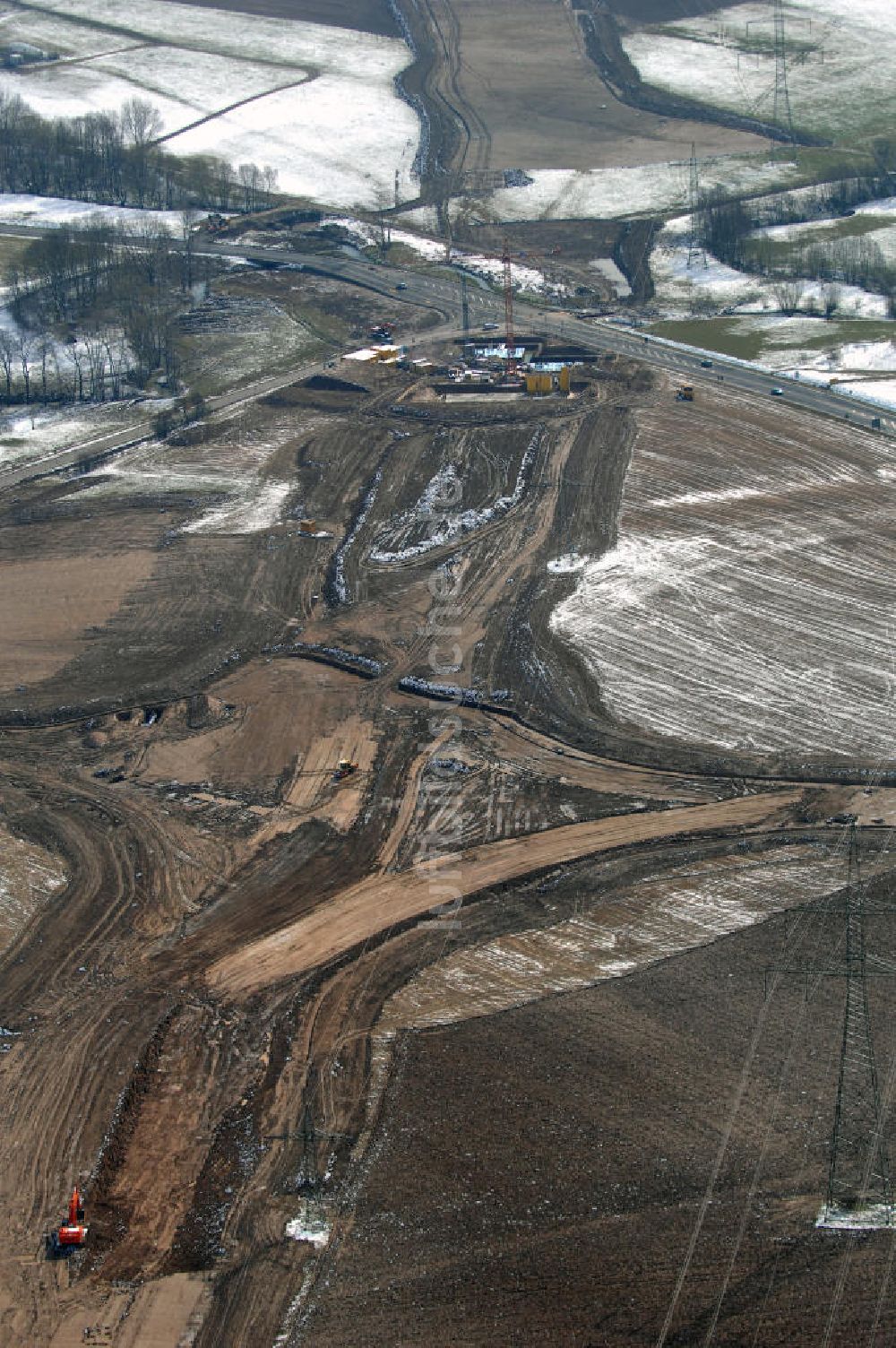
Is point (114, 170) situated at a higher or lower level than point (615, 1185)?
higher

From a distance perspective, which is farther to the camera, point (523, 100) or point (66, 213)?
point (523, 100)

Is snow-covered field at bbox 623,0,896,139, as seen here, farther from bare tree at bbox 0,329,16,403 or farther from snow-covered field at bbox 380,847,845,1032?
snow-covered field at bbox 380,847,845,1032

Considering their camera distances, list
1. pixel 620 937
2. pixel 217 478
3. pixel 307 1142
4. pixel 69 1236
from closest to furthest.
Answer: pixel 69 1236, pixel 307 1142, pixel 620 937, pixel 217 478

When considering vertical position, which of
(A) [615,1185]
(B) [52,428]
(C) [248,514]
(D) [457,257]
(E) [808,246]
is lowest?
(A) [615,1185]

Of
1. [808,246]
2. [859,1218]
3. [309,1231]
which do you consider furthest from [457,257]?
[859,1218]

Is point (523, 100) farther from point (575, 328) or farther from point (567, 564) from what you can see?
point (567, 564)

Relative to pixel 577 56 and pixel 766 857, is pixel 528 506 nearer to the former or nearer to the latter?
pixel 766 857

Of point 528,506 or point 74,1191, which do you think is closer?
point 74,1191

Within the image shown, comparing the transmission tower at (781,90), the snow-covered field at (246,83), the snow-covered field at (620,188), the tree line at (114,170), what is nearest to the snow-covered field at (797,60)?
the transmission tower at (781,90)

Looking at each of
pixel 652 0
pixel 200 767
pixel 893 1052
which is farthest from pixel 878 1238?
pixel 652 0
